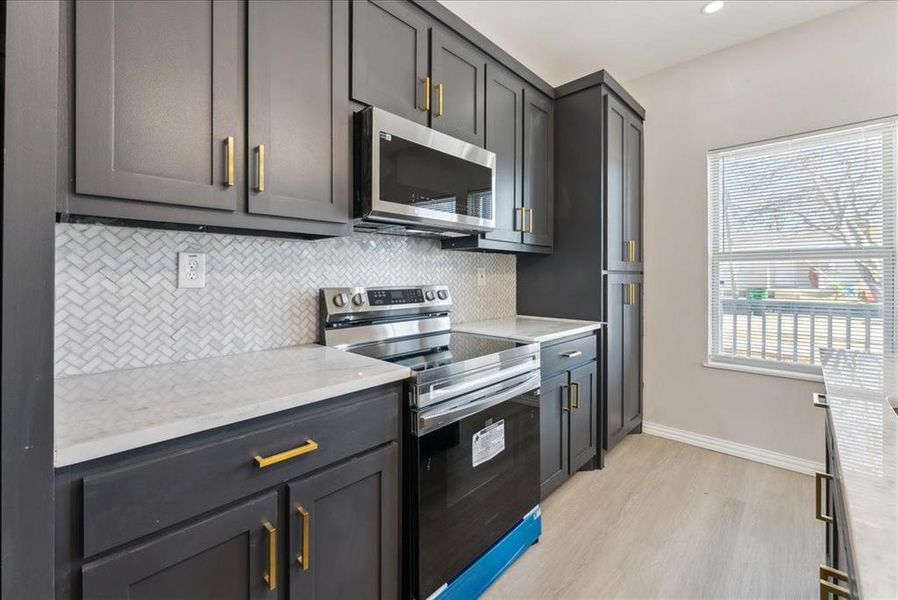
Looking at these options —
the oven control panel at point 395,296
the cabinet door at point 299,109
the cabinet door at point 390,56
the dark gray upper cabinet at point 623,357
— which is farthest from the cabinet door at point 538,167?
the cabinet door at point 299,109

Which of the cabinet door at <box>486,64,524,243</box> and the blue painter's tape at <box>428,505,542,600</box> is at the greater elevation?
the cabinet door at <box>486,64,524,243</box>

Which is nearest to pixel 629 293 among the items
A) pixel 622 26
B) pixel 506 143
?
pixel 506 143

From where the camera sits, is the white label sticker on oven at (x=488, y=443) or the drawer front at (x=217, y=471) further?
the white label sticker on oven at (x=488, y=443)

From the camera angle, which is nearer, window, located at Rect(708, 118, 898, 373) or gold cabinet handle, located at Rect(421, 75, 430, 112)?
gold cabinet handle, located at Rect(421, 75, 430, 112)

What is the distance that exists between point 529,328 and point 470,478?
3.37 feet

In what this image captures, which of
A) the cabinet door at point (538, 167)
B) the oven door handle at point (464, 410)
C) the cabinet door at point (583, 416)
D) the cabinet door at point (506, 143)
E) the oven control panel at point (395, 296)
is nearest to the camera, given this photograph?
the oven door handle at point (464, 410)

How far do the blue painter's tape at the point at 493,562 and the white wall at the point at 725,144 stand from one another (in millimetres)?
1754

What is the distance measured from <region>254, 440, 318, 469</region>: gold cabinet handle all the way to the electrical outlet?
30.3 inches

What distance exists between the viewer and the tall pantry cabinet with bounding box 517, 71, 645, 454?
2.57 metres

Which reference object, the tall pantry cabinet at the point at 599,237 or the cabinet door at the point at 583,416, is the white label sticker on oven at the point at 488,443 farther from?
the tall pantry cabinet at the point at 599,237

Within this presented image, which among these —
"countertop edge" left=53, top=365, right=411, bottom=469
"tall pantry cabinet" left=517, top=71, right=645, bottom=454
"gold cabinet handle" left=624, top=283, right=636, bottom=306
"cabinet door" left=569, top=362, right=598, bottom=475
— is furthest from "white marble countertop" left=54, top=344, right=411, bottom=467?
"gold cabinet handle" left=624, top=283, right=636, bottom=306

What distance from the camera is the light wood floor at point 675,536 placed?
1623mm

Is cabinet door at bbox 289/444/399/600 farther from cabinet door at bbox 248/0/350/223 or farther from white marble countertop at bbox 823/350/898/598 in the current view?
white marble countertop at bbox 823/350/898/598

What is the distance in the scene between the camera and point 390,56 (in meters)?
1.67
